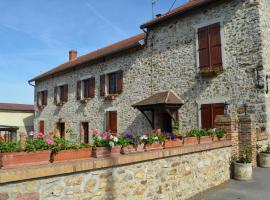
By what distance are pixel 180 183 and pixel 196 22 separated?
729cm

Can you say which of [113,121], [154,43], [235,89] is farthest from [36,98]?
→ [235,89]

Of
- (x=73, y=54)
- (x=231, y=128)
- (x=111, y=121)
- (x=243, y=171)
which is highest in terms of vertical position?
(x=73, y=54)

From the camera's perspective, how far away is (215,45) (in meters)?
10.1

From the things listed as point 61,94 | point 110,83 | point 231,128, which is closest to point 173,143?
point 231,128

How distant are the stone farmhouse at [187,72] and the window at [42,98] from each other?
5.71 meters

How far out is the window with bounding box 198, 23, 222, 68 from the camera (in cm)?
1005

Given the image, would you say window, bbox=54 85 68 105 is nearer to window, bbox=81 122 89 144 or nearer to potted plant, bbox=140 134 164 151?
window, bbox=81 122 89 144

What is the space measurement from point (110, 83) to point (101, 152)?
1046 centimetres

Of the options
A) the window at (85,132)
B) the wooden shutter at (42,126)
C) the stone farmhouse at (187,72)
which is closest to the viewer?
the stone farmhouse at (187,72)

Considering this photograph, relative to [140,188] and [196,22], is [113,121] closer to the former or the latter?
[196,22]

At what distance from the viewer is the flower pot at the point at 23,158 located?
129 inches

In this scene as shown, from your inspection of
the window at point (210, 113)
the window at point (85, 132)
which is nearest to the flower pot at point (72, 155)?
the window at point (210, 113)

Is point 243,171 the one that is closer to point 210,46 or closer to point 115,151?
point 115,151

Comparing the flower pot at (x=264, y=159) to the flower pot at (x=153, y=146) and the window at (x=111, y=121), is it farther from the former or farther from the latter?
the window at (x=111, y=121)
